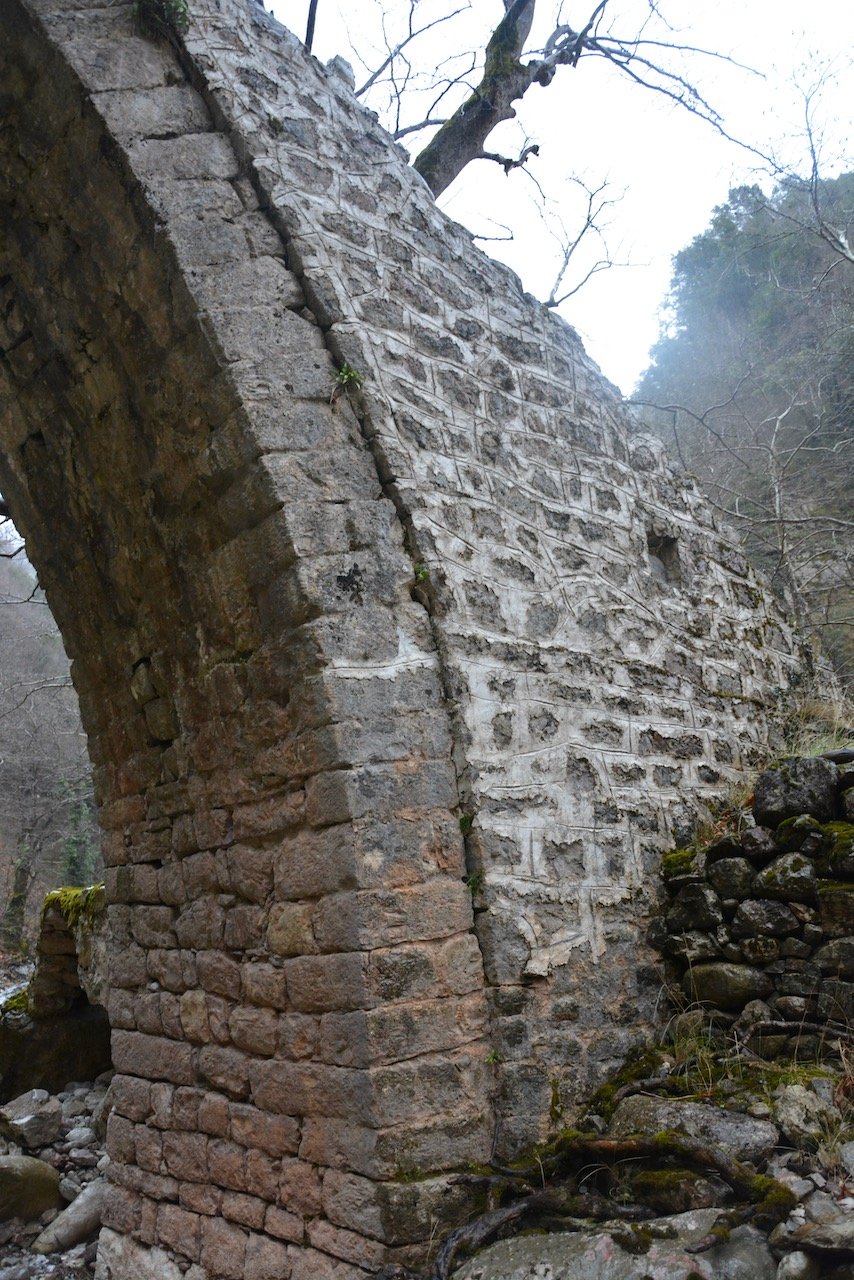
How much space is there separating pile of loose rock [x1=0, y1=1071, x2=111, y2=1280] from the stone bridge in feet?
2.94

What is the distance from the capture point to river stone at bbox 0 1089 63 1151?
5.27 m

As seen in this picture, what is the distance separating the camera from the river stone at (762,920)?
3439 millimetres

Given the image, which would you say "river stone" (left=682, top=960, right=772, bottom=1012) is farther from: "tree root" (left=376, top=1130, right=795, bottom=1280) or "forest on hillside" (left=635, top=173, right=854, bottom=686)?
"forest on hillside" (left=635, top=173, right=854, bottom=686)

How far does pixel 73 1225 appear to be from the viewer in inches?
177

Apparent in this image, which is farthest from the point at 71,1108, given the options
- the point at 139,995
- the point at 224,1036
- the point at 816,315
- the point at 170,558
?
the point at 816,315

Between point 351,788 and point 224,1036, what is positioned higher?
point 351,788

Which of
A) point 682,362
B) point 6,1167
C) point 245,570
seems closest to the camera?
point 245,570

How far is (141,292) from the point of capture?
3.43 metres

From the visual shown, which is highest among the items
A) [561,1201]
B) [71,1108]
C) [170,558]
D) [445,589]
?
[170,558]

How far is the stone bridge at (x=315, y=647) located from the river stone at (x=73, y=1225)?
0.92 meters

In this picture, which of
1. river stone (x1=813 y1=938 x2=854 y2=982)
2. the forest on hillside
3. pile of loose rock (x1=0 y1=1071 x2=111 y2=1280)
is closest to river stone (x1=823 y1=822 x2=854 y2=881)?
river stone (x1=813 y1=938 x2=854 y2=982)

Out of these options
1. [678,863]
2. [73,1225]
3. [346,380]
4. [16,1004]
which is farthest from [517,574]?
[16,1004]

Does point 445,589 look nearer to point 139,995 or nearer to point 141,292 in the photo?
point 141,292

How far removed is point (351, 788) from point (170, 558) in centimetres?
133
